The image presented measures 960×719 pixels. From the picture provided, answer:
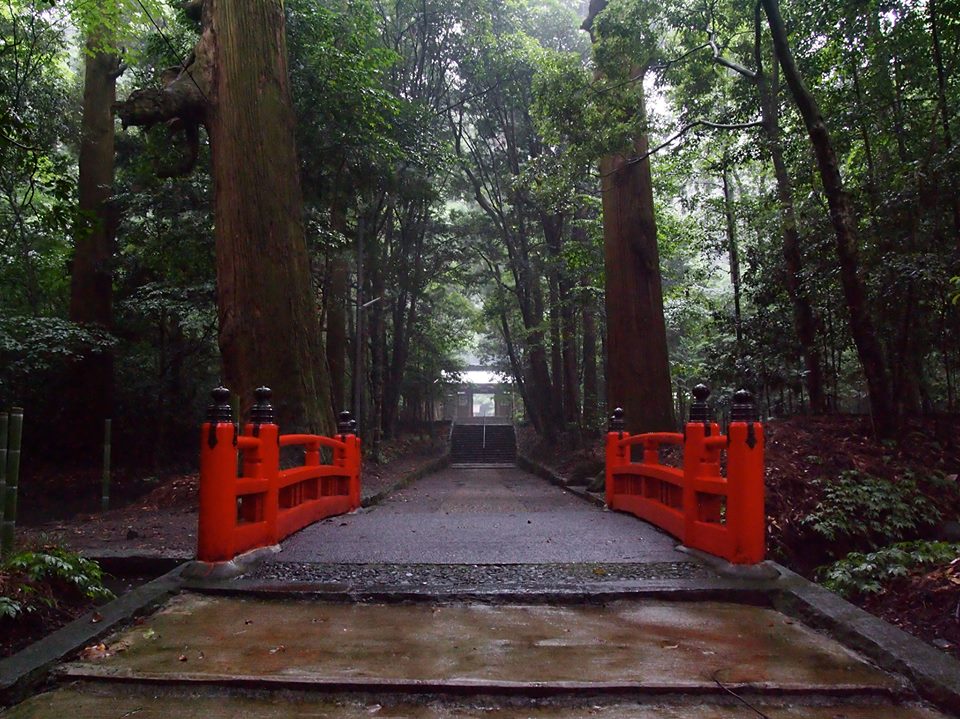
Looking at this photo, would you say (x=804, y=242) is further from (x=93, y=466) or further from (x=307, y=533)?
(x=93, y=466)

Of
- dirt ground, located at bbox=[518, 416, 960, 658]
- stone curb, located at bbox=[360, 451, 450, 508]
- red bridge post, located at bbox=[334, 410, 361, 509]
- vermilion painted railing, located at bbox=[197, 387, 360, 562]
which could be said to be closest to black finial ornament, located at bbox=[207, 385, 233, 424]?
vermilion painted railing, located at bbox=[197, 387, 360, 562]

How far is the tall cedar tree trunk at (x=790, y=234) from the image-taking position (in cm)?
988

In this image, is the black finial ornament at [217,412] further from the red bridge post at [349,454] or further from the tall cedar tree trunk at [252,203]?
the red bridge post at [349,454]

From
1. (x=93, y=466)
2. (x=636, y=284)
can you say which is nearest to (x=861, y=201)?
(x=636, y=284)

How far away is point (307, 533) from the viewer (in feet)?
21.2

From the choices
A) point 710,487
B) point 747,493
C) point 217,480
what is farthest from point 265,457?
point 747,493

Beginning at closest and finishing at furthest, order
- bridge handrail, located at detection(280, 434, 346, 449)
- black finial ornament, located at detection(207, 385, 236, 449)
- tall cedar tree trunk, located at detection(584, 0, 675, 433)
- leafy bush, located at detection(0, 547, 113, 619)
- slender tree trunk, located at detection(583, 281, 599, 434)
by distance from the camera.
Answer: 1. leafy bush, located at detection(0, 547, 113, 619)
2. black finial ornament, located at detection(207, 385, 236, 449)
3. bridge handrail, located at detection(280, 434, 346, 449)
4. tall cedar tree trunk, located at detection(584, 0, 675, 433)
5. slender tree trunk, located at detection(583, 281, 599, 434)

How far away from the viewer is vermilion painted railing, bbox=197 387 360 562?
4629 mm

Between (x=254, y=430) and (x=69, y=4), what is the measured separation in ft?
36.6

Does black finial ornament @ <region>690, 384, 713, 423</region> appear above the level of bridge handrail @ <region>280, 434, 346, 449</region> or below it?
above

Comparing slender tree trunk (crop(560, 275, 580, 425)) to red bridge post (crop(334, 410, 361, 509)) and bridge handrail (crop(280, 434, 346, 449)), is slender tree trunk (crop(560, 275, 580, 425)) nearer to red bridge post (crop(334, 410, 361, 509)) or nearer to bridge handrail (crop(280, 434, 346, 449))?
red bridge post (crop(334, 410, 361, 509))

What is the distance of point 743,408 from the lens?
4.79 m

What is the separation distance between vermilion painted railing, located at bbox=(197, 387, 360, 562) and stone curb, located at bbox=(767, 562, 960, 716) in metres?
3.48

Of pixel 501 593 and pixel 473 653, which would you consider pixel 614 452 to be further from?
pixel 473 653
